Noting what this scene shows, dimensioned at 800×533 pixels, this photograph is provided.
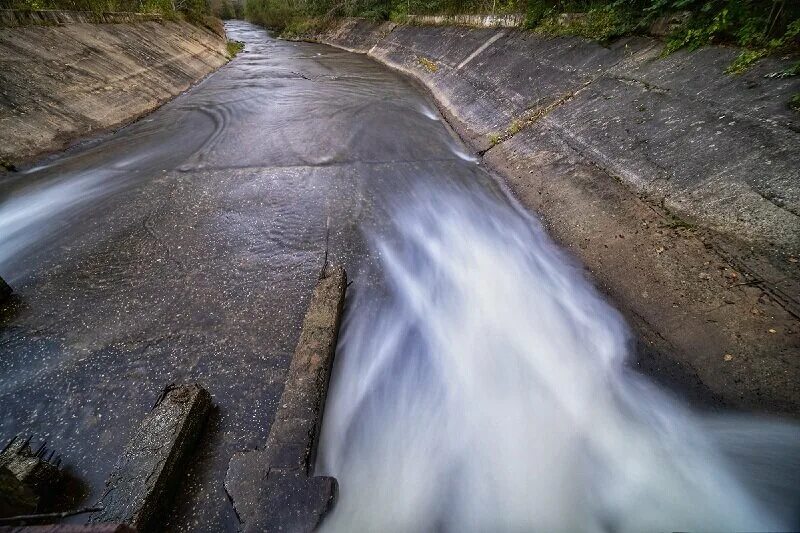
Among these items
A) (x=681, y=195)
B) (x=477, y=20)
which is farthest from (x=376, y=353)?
(x=477, y=20)

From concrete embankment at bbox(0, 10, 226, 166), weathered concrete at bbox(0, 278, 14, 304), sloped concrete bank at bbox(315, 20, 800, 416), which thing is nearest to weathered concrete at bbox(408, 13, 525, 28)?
sloped concrete bank at bbox(315, 20, 800, 416)

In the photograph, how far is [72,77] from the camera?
8.44m

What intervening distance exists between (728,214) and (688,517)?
2.83 m

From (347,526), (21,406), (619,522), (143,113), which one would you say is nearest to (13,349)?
(21,406)

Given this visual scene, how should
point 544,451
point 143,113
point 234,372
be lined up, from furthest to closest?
point 143,113 → point 234,372 → point 544,451

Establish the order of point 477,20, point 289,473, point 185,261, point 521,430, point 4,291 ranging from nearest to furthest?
point 289,473 < point 521,430 < point 4,291 < point 185,261 < point 477,20

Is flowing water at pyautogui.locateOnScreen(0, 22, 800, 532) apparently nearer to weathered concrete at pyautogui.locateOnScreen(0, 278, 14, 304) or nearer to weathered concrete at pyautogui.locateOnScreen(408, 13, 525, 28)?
weathered concrete at pyautogui.locateOnScreen(0, 278, 14, 304)

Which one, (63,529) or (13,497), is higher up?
(63,529)

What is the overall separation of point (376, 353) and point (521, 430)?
4.82 ft

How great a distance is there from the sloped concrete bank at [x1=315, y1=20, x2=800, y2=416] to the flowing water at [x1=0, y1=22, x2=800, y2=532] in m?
0.35

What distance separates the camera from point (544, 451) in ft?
9.59

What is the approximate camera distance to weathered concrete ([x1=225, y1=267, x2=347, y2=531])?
2127 mm

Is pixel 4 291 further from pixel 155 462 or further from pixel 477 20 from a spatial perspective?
pixel 477 20

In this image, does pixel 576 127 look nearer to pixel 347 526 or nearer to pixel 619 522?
pixel 619 522
